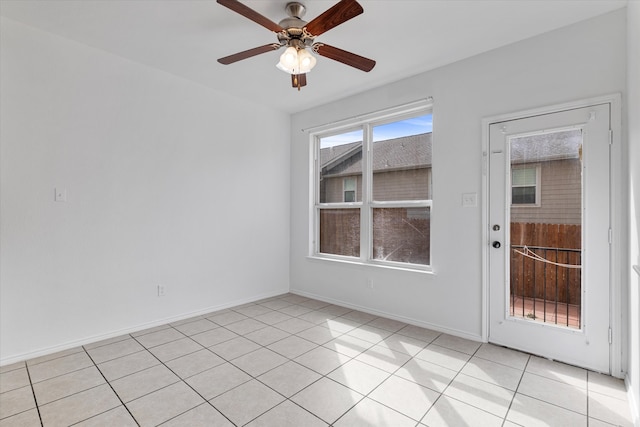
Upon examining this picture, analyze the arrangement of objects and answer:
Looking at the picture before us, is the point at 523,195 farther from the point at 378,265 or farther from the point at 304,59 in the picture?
the point at 304,59

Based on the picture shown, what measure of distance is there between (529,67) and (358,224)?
2409mm

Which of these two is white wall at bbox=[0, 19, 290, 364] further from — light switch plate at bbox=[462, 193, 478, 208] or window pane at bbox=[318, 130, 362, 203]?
light switch plate at bbox=[462, 193, 478, 208]

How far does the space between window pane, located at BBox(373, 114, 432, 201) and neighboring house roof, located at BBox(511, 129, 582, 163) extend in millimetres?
878

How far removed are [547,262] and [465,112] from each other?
156 cm

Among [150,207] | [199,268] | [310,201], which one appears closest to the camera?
[150,207]

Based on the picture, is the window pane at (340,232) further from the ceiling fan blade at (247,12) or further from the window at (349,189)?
the ceiling fan blade at (247,12)

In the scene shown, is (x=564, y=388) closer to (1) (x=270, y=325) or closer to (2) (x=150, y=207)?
(1) (x=270, y=325)

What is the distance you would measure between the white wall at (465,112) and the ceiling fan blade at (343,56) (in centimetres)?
85

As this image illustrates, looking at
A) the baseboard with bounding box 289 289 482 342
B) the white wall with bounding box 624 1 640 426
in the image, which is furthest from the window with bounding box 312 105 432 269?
the white wall with bounding box 624 1 640 426

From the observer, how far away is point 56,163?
2.74m

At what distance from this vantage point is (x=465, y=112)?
3064 mm

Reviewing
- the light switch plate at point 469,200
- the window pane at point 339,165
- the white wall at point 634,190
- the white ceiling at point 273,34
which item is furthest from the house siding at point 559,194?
the window pane at point 339,165

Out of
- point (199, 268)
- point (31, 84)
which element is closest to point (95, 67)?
point (31, 84)

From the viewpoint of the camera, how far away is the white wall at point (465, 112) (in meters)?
2.44
